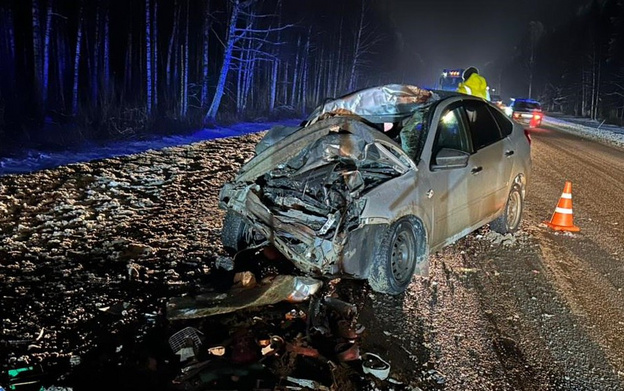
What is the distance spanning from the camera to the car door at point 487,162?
5.28 m

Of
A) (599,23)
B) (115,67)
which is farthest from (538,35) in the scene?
(115,67)

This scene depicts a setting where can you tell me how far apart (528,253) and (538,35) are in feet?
345

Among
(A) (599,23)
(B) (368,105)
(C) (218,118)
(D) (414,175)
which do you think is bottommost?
(C) (218,118)

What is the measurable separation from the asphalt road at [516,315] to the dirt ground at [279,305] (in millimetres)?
15

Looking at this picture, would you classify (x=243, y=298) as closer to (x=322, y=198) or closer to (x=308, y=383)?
(x=322, y=198)

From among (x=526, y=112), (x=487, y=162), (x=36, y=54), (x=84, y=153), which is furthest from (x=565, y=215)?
(x=526, y=112)

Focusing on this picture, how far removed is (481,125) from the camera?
5574mm

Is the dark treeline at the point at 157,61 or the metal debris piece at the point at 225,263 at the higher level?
the dark treeline at the point at 157,61

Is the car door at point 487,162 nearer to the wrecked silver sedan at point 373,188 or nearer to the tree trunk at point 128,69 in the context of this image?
the wrecked silver sedan at point 373,188

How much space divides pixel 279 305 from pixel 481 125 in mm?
3200

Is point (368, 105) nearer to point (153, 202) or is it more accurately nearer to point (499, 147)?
point (499, 147)

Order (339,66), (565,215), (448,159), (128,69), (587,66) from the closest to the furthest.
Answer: (448,159) < (565,215) < (128,69) < (339,66) < (587,66)

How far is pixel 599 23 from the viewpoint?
175 ft

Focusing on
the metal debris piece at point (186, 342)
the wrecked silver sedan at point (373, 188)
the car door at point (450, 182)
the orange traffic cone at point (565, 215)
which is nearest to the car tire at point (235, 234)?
the wrecked silver sedan at point (373, 188)
